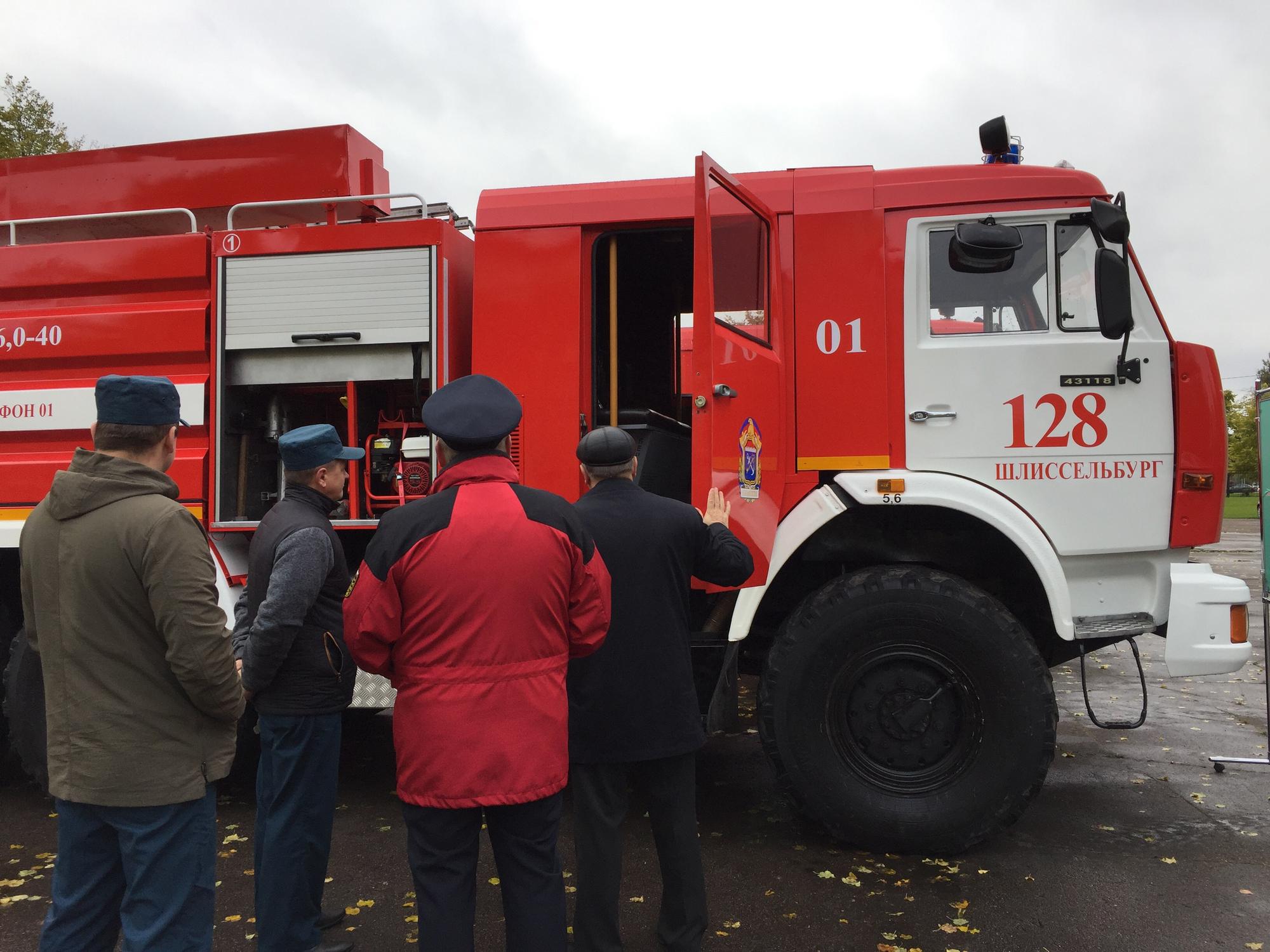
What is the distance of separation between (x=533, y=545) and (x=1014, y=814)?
277cm

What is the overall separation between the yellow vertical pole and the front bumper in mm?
2585

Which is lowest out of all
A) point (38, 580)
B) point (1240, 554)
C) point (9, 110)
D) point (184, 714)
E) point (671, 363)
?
point (1240, 554)

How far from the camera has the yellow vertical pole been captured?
4.42 metres

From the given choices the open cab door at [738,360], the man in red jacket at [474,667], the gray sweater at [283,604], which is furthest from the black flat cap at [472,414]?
the open cab door at [738,360]

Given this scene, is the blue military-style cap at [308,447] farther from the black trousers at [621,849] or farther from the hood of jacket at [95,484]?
the black trousers at [621,849]

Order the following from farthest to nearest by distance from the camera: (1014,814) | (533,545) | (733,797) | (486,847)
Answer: (733,797) < (486,847) < (1014,814) < (533,545)

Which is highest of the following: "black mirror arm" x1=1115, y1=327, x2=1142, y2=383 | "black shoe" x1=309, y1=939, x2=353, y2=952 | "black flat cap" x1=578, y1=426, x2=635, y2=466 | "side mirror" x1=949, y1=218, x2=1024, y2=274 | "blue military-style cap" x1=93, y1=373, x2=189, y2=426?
"side mirror" x1=949, y1=218, x2=1024, y2=274

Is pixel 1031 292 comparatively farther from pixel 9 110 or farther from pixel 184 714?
pixel 9 110

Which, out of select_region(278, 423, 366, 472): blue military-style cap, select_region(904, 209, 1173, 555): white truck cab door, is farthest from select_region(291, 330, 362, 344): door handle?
select_region(904, 209, 1173, 555): white truck cab door

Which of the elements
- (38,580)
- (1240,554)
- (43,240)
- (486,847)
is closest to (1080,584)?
(486,847)

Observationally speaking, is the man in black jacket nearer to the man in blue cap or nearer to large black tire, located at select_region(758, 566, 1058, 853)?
the man in blue cap

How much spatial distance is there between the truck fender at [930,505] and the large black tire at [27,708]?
11.5 feet

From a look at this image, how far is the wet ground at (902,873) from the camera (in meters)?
3.40

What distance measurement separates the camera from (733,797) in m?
4.95
